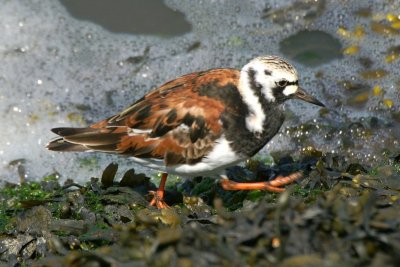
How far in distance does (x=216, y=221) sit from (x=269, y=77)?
3.27 feet

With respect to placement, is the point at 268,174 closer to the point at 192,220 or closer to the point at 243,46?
the point at 192,220

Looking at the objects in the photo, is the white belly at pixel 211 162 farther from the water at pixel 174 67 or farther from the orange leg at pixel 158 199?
the water at pixel 174 67

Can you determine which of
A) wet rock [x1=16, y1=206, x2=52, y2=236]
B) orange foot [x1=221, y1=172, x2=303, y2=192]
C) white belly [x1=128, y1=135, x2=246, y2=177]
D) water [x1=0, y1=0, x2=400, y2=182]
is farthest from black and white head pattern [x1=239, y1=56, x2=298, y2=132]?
water [x1=0, y1=0, x2=400, y2=182]

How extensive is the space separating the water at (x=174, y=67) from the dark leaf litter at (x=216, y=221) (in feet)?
2.12

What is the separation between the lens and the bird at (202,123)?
14.0 feet

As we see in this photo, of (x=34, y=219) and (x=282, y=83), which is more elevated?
(x=282, y=83)

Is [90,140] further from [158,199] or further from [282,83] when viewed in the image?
[282,83]

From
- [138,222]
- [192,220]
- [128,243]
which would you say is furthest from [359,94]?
[128,243]

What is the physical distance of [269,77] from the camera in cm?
437

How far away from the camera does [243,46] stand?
663cm

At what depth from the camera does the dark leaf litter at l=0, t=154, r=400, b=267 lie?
2717mm

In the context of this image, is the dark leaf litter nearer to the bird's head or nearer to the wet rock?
the wet rock

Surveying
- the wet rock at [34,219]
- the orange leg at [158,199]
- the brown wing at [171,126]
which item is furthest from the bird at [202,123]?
the wet rock at [34,219]

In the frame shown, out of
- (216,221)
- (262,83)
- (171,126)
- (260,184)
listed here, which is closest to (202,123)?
(171,126)
